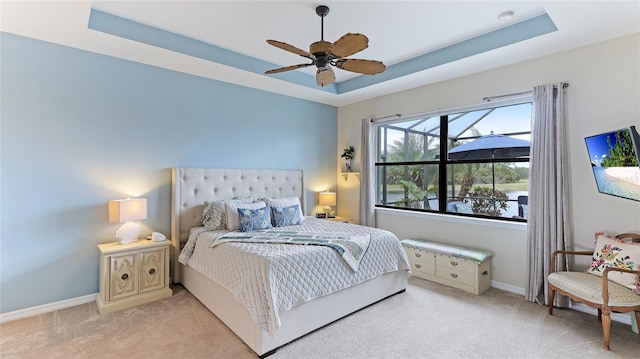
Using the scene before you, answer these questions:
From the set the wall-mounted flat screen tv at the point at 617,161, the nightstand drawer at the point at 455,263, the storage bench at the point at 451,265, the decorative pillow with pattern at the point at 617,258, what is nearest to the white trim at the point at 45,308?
the storage bench at the point at 451,265

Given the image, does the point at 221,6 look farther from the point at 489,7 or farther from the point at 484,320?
the point at 484,320

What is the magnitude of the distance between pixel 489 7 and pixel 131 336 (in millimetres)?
4253

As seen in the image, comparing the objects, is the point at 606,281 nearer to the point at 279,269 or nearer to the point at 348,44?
the point at 279,269

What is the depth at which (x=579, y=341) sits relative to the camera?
246cm

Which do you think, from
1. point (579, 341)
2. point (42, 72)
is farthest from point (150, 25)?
point (579, 341)

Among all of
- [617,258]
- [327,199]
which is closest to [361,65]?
[617,258]

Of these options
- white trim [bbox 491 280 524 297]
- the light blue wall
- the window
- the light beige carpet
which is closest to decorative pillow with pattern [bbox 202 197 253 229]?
the light blue wall

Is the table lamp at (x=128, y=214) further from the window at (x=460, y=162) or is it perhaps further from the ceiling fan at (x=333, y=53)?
the window at (x=460, y=162)

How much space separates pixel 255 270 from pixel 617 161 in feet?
10.3

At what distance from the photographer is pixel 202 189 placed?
153 inches

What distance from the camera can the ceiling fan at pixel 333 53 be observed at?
7.40 feet

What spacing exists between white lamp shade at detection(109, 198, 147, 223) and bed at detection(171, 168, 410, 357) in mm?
441

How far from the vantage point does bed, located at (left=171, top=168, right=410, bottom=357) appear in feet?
7.82

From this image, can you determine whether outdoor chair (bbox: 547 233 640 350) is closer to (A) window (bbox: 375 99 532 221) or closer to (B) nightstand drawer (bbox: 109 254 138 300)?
(A) window (bbox: 375 99 532 221)
